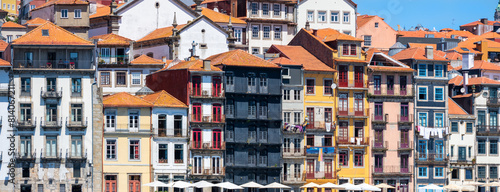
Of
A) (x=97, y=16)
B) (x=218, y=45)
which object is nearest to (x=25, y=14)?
(x=97, y=16)

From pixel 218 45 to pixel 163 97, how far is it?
63.3 feet

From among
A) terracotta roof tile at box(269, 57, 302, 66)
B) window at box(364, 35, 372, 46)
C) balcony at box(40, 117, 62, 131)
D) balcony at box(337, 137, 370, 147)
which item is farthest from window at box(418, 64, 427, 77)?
balcony at box(40, 117, 62, 131)

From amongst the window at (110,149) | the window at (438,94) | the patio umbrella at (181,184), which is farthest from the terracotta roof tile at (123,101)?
the window at (438,94)

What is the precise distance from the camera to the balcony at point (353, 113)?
113750 mm

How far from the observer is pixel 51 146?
101m

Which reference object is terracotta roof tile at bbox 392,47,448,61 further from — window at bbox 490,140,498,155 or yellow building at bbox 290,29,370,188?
window at bbox 490,140,498,155

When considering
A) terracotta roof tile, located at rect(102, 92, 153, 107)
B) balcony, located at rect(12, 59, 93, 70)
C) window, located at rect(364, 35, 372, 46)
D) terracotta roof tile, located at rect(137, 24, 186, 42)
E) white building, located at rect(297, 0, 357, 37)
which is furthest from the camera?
window, located at rect(364, 35, 372, 46)

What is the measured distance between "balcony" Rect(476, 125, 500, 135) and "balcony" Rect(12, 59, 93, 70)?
40.1 meters

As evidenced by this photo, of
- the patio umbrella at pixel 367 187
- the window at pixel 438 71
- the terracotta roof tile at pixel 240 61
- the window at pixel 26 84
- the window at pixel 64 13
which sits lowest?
the patio umbrella at pixel 367 187

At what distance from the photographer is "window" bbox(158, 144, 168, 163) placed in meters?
104

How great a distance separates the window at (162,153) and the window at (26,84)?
12.1 m

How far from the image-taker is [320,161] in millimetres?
→ 112375

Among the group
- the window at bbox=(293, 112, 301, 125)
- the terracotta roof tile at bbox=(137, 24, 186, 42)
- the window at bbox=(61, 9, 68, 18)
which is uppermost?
the window at bbox=(61, 9, 68, 18)

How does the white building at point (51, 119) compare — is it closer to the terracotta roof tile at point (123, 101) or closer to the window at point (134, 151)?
the terracotta roof tile at point (123, 101)
